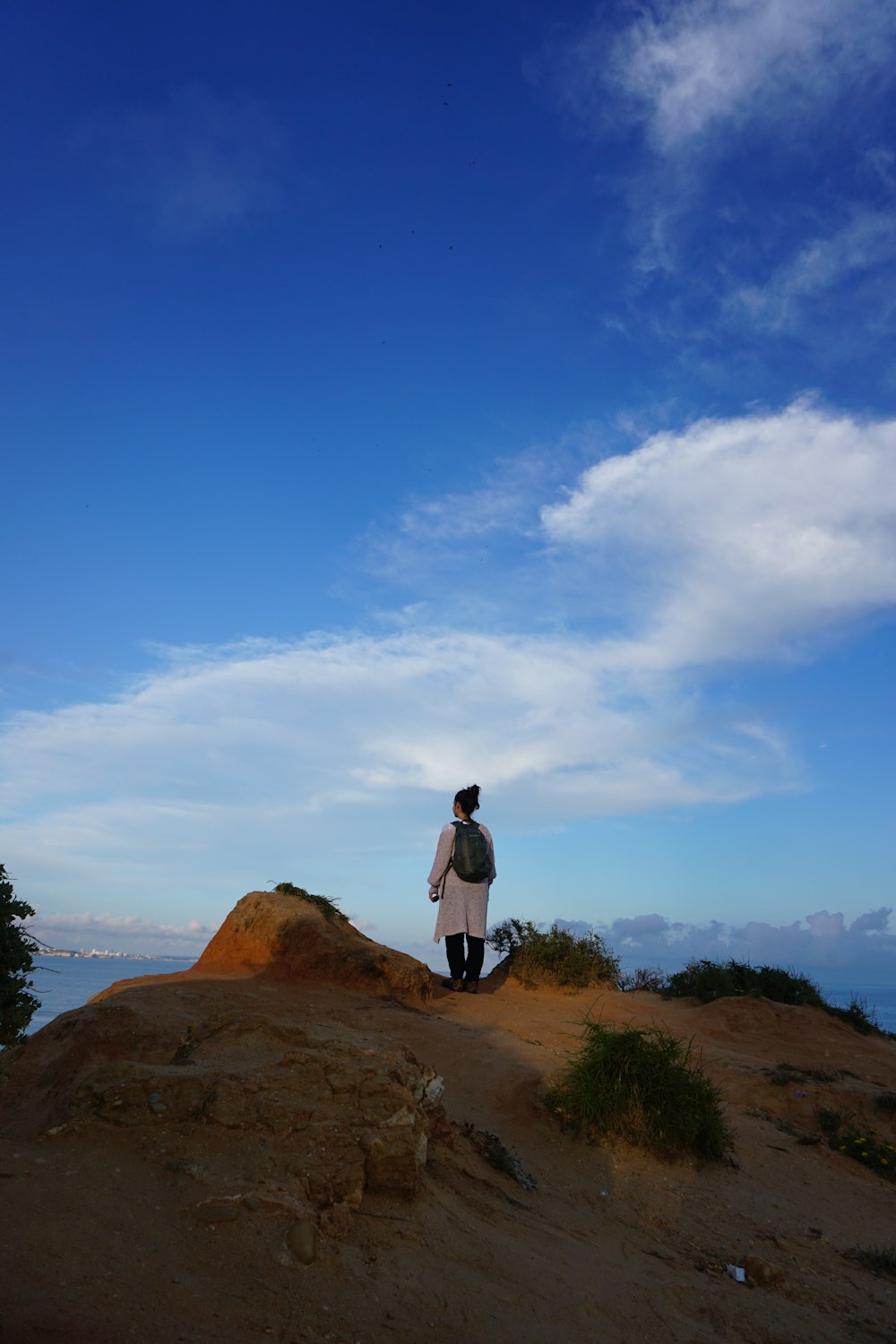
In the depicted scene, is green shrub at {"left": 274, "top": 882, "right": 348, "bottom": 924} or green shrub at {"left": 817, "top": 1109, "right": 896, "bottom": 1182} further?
green shrub at {"left": 274, "top": 882, "right": 348, "bottom": 924}

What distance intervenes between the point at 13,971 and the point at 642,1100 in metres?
4.73

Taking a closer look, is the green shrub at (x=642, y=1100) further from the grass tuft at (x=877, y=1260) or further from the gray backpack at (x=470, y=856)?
the gray backpack at (x=470, y=856)

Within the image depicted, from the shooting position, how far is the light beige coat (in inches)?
457

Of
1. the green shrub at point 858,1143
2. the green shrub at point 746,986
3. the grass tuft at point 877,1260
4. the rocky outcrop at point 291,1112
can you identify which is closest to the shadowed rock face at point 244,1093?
the rocky outcrop at point 291,1112

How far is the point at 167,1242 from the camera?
3.57 meters

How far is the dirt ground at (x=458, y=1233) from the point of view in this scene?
3318mm

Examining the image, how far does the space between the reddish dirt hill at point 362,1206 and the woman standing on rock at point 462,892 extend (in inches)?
129

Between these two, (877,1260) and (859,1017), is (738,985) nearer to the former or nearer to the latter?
(859,1017)

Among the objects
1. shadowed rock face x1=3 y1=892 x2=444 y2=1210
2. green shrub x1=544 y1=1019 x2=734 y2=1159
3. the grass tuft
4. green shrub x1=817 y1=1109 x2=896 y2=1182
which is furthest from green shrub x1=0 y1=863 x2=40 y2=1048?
green shrub x1=817 y1=1109 x2=896 y2=1182

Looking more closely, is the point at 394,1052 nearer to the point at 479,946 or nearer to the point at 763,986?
the point at 479,946

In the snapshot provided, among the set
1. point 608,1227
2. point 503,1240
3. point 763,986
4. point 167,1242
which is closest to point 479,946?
point 763,986

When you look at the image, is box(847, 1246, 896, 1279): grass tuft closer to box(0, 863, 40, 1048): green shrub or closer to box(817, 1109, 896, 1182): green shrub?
box(817, 1109, 896, 1182): green shrub

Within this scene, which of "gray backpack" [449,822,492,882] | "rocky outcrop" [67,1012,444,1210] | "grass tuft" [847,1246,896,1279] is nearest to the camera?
"rocky outcrop" [67,1012,444,1210]

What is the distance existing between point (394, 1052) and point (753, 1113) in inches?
183
